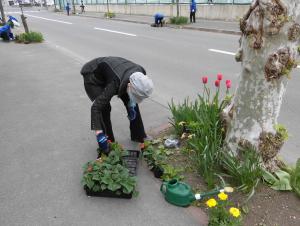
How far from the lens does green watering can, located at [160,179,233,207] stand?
2981 mm

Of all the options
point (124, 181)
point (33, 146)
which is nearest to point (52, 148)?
point (33, 146)

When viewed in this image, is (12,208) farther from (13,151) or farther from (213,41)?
(213,41)

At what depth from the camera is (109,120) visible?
162 inches

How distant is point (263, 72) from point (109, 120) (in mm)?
2013

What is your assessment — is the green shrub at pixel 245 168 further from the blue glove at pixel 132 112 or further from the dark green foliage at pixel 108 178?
the blue glove at pixel 132 112

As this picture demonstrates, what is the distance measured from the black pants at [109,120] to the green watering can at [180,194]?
118 centimetres

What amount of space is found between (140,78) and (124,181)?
1019 millimetres

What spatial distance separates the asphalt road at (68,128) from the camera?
3.01 metres

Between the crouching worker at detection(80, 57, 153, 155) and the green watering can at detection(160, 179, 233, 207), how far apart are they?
827mm

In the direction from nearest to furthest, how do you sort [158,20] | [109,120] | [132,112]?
[132,112] < [109,120] < [158,20]

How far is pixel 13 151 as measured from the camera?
4.18m

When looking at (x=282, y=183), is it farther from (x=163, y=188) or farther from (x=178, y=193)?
(x=163, y=188)

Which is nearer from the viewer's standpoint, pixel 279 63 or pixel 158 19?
pixel 279 63

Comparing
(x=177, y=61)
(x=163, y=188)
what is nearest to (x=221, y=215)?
(x=163, y=188)
